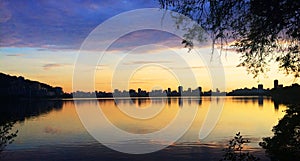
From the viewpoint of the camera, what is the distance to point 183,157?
30562mm

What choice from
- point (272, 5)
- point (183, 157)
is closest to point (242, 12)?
point (272, 5)

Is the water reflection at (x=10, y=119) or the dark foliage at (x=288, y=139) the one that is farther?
the dark foliage at (x=288, y=139)

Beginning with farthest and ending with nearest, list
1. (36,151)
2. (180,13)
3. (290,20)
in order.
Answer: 1. (36,151)
2. (180,13)
3. (290,20)

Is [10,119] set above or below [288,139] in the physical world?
above

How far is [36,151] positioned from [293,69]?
3051 cm

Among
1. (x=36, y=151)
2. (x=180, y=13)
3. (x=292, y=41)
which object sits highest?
(x=180, y=13)

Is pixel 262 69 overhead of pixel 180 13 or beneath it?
beneath

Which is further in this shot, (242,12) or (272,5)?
(242,12)

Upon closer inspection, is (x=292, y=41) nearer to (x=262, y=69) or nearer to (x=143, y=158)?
(x=262, y=69)

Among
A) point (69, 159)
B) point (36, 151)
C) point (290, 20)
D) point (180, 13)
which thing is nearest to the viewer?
point (290, 20)

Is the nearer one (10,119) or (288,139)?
(10,119)

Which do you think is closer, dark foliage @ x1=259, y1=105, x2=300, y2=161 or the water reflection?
the water reflection

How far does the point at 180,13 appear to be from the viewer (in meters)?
9.12

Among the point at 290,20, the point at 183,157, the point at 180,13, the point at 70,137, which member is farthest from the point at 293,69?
the point at 70,137
